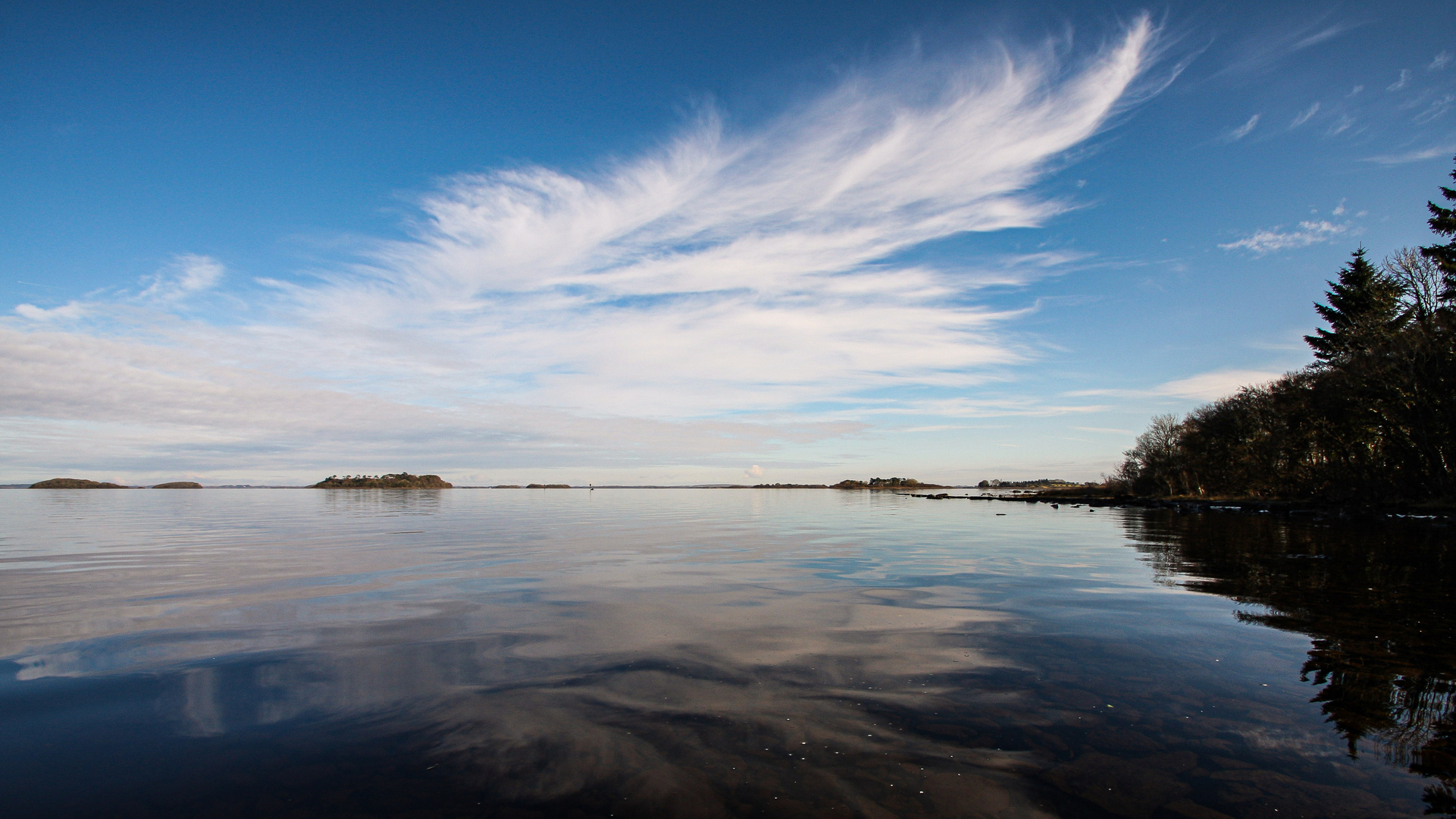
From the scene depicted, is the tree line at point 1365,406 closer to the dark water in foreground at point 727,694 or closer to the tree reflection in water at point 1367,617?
the tree reflection in water at point 1367,617

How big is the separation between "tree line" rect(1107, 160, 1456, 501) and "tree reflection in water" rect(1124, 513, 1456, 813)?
23805 millimetres

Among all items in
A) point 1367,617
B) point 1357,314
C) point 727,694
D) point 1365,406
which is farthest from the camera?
point 1357,314

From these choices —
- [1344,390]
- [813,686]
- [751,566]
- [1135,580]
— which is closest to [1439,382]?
[1344,390]

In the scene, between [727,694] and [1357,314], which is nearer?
[727,694]

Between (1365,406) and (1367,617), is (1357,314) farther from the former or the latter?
(1367,617)

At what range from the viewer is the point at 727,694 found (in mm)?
6965

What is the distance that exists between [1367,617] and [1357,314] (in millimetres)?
70243

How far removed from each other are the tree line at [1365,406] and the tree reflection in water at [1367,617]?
78.1ft

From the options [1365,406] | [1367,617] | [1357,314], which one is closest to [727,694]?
[1367,617]

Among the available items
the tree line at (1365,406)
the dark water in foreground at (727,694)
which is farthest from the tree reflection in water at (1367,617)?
the tree line at (1365,406)

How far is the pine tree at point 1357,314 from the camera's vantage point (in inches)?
1841

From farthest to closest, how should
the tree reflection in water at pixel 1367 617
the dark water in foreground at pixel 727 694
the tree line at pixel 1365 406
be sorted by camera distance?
the tree line at pixel 1365 406 → the tree reflection in water at pixel 1367 617 → the dark water in foreground at pixel 727 694

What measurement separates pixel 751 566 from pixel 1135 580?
1020 cm

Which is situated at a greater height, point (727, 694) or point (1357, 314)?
point (1357, 314)
